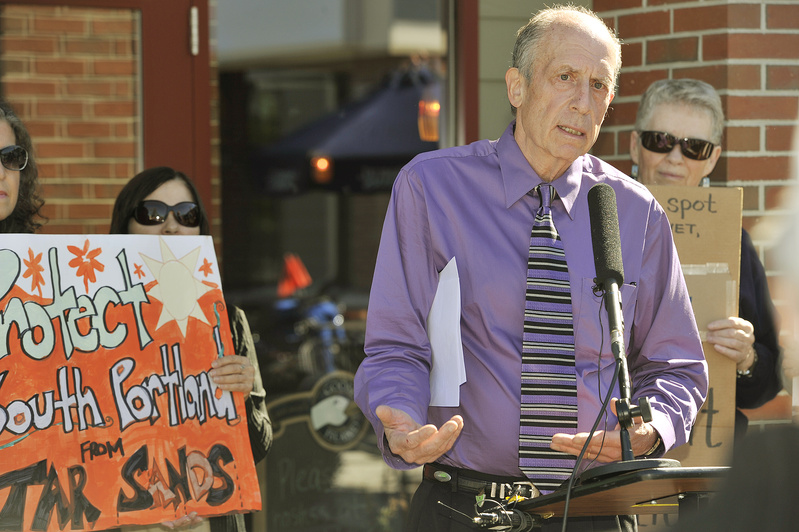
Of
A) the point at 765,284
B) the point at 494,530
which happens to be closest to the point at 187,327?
the point at 494,530

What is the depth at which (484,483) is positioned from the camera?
7.93 feet

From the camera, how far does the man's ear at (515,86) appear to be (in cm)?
262

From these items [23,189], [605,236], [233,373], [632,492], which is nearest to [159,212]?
[23,189]

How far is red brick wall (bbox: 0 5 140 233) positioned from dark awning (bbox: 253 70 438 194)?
3.06 m

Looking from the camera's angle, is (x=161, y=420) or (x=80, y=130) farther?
(x=80, y=130)

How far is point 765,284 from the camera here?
343 centimetres

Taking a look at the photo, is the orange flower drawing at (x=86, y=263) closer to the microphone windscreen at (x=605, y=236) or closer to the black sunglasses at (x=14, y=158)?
the black sunglasses at (x=14, y=158)

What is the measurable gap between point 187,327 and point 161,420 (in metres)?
0.34

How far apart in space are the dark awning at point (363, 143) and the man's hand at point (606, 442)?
543 cm

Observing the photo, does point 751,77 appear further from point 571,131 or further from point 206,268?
point 206,268

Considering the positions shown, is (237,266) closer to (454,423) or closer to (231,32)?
(231,32)

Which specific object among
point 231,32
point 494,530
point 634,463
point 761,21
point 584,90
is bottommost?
point 494,530

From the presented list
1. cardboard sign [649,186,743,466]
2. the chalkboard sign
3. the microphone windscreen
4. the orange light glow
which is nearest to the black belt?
the microphone windscreen

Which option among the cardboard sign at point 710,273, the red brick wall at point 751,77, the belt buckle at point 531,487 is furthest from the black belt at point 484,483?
the red brick wall at point 751,77
